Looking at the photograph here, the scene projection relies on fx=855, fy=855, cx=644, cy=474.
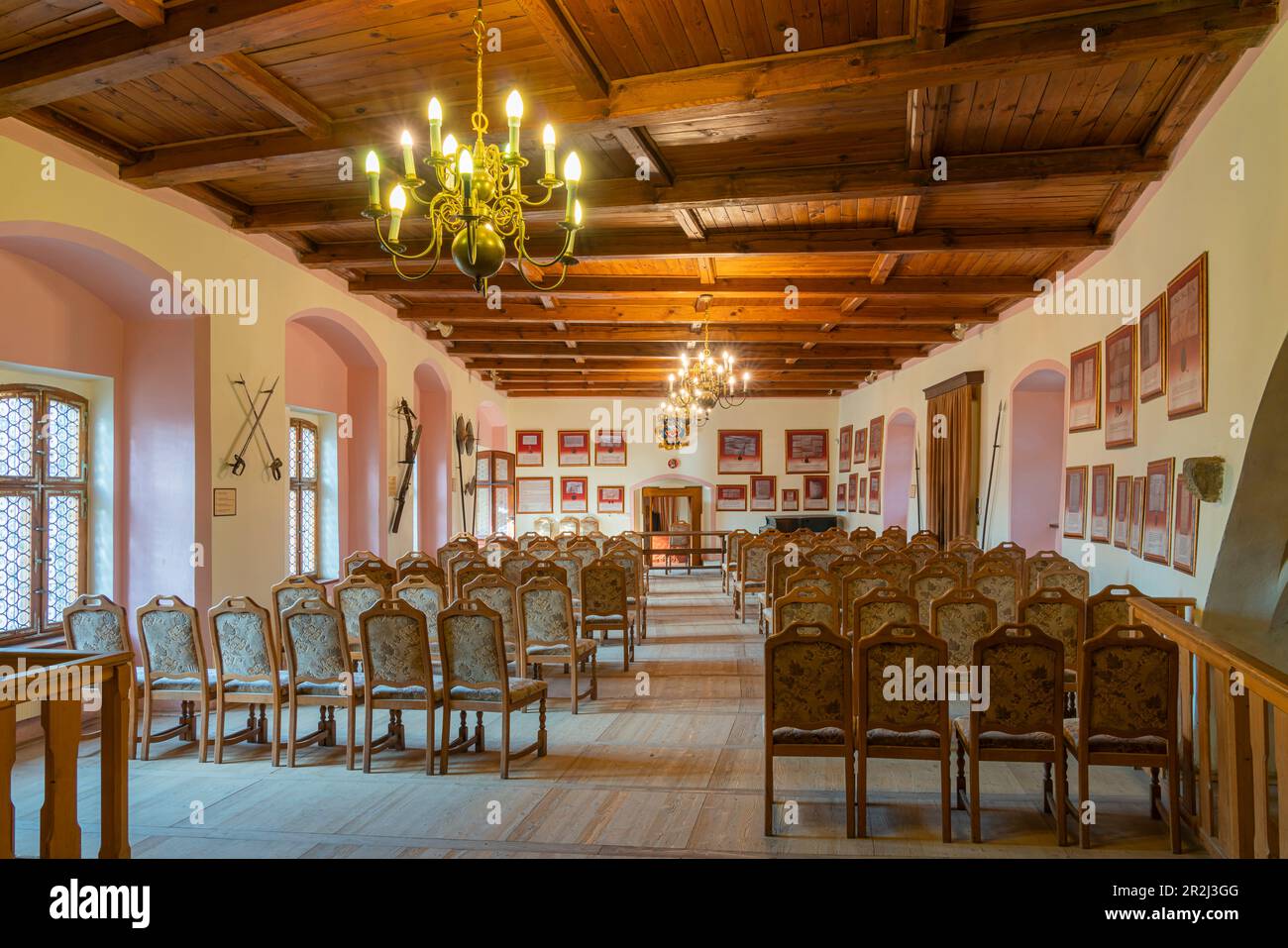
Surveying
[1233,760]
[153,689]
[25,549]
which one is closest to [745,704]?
[1233,760]

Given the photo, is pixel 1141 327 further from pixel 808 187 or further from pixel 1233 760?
pixel 1233 760

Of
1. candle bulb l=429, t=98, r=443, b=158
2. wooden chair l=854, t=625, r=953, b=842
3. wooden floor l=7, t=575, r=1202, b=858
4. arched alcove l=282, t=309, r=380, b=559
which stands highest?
candle bulb l=429, t=98, r=443, b=158

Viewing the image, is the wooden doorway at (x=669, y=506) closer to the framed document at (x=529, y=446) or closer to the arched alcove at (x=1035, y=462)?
the framed document at (x=529, y=446)

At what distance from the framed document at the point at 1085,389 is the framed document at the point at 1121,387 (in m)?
0.26

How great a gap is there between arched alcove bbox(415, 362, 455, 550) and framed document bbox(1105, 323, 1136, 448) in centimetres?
917

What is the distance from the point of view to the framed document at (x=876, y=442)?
50.2 ft

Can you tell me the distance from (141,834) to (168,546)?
3318 mm

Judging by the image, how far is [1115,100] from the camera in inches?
191

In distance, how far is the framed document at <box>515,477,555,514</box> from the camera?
18547mm

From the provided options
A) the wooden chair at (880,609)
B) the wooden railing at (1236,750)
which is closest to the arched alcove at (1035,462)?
the wooden chair at (880,609)

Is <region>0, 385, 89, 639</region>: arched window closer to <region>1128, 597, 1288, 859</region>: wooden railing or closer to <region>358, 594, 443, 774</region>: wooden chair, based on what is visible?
<region>358, 594, 443, 774</region>: wooden chair

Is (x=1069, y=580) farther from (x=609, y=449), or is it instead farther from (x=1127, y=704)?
(x=609, y=449)

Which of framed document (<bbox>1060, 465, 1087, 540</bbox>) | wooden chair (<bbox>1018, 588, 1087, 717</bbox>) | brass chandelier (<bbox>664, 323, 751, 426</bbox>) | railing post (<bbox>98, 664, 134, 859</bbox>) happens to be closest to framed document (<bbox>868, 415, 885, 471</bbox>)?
brass chandelier (<bbox>664, 323, 751, 426</bbox>)
